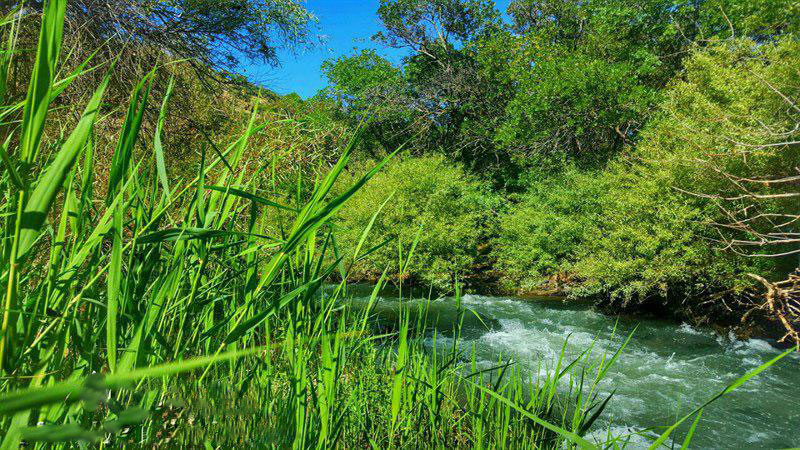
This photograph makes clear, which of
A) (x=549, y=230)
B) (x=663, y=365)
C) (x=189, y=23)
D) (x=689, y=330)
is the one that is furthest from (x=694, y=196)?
(x=189, y=23)

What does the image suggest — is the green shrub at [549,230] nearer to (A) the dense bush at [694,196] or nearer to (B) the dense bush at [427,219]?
(A) the dense bush at [694,196]

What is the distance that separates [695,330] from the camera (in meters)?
10.4

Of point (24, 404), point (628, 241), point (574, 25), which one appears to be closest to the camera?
point (24, 404)

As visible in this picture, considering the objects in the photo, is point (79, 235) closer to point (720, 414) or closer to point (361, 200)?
point (720, 414)

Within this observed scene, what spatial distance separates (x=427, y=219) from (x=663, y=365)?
910 cm

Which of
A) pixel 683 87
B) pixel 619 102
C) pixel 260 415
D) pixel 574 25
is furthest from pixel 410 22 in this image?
pixel 260 415

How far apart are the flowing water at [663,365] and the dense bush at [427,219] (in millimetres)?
3324

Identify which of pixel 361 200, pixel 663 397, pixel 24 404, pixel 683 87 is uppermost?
pixel 683 87

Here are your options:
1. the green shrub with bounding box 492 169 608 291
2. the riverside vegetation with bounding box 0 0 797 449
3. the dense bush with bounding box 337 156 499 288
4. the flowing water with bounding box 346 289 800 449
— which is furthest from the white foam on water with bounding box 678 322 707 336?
the riverside vegetation with bounding box 0 0 797 449

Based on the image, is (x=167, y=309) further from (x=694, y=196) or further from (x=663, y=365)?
(x=694, y=196)

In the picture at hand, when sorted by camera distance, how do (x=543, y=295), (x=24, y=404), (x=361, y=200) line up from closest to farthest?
(x=24, y=404), (x=543, y=295), (x=361, y=200)

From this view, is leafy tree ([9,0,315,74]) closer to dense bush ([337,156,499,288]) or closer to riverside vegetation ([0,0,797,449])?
riverside vegetation ([0,0,797,449])

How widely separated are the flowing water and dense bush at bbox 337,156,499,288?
10.9 feet

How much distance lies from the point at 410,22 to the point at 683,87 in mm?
13046
